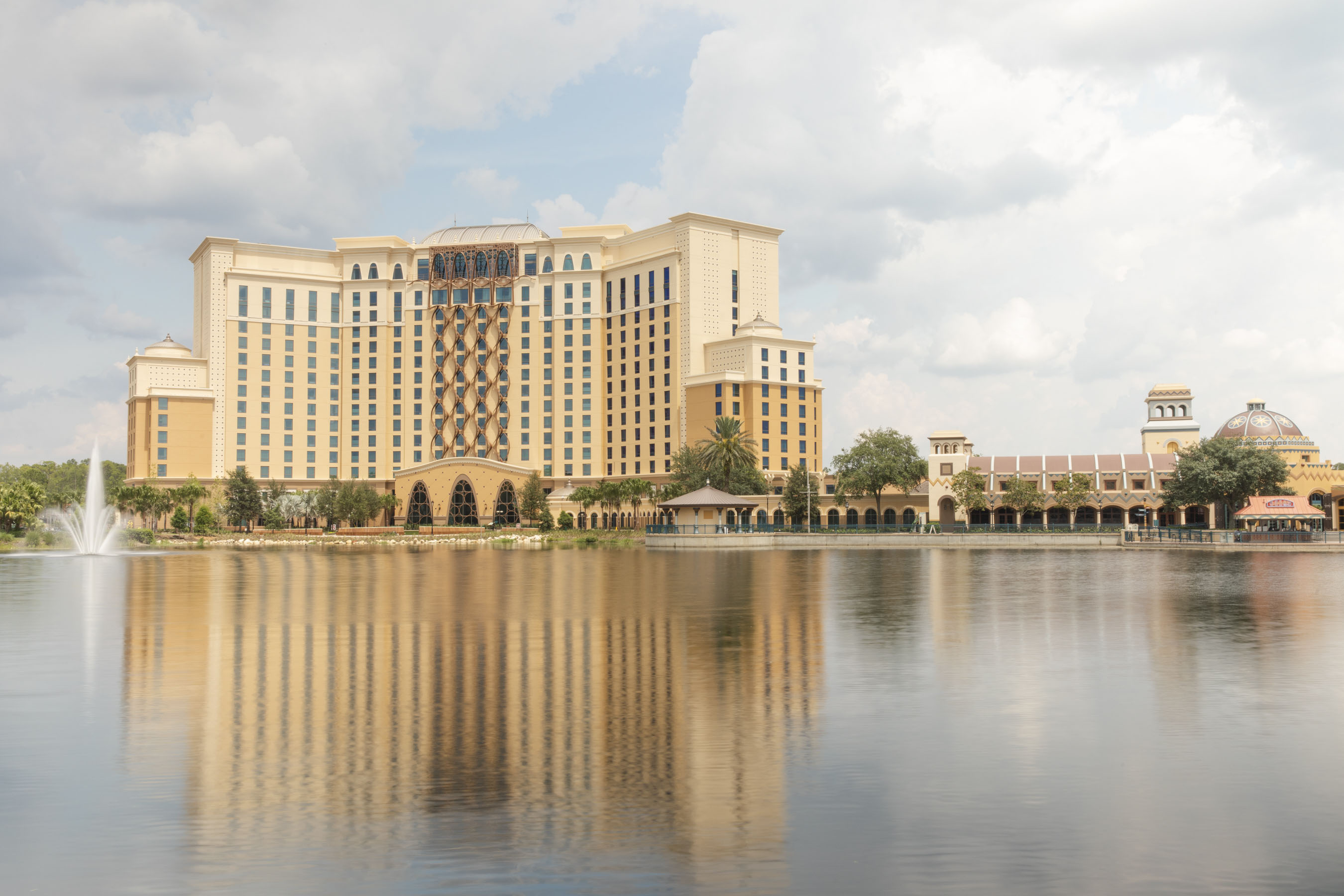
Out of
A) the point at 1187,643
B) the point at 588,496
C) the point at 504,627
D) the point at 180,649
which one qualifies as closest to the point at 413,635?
the point at 504,627

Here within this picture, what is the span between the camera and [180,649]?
22750mm

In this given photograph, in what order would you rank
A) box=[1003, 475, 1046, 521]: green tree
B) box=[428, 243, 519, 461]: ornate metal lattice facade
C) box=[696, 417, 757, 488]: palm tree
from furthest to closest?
box=[428, 243, 519, 461]: ornate metal lattice facade
box=[696, 417, 757, 488]: palm tree
box=[1003, 475, 1046, 521]: green tree

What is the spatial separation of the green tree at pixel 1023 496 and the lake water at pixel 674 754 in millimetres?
86947

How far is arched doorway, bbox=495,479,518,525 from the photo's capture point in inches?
5723

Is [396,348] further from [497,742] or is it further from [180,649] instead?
[497,742]

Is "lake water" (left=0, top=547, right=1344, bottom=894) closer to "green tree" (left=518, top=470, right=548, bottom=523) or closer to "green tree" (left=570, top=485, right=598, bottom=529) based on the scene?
"green tree" (left=570, top=485, right=598, bottom=529)

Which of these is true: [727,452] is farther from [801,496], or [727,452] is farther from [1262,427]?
[1262,427]

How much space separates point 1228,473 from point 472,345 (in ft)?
339

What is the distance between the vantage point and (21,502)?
99.9 metres

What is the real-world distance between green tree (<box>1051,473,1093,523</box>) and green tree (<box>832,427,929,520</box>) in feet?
51.2

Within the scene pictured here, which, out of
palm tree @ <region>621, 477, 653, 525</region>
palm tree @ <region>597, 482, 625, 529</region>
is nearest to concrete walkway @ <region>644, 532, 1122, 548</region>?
palm tree @ <region>621, 477, 653, 525</region>

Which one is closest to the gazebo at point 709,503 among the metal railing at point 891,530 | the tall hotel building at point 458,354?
the metal railing at point 891,530

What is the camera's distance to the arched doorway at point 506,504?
145m

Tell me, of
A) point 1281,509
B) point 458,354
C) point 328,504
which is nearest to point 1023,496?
point 1281,509
